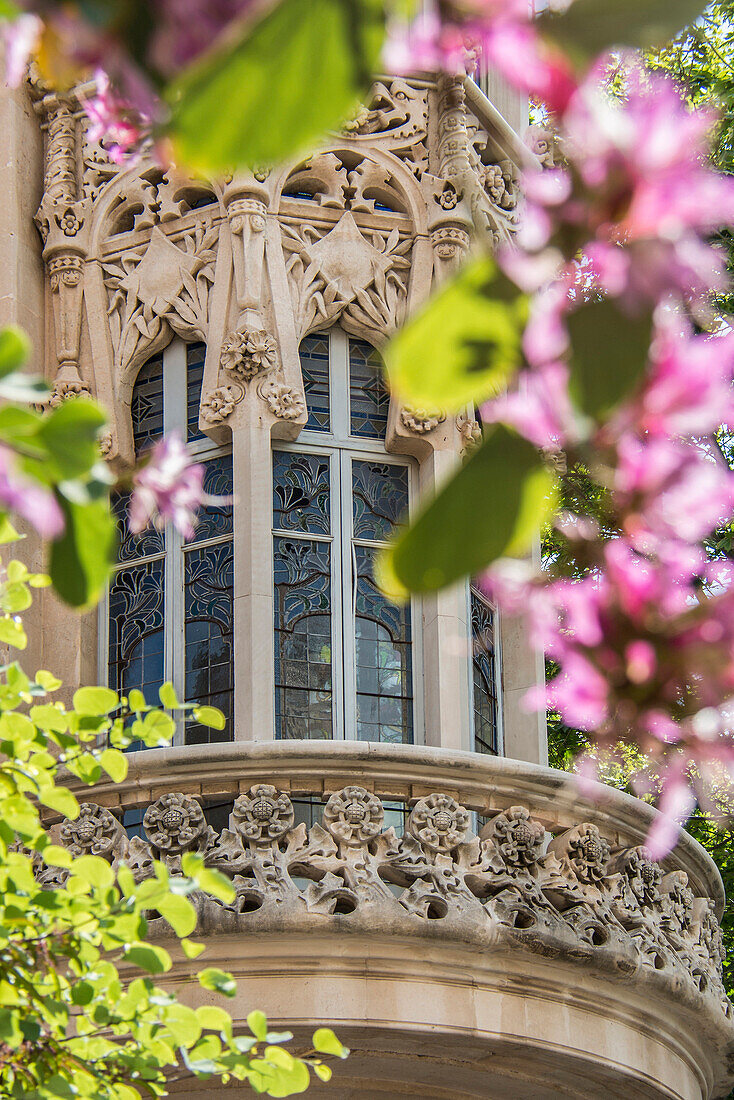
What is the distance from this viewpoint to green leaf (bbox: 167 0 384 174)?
1081 mm

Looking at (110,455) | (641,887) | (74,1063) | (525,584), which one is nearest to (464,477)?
(525,584)

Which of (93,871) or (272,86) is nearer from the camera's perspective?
(272,86)

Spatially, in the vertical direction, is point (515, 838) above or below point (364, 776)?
below

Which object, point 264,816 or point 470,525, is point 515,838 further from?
point 470,525

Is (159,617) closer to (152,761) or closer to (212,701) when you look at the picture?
(212,701)

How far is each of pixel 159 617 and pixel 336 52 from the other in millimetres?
8638

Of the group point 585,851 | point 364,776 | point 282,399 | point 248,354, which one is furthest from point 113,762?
point 248,354

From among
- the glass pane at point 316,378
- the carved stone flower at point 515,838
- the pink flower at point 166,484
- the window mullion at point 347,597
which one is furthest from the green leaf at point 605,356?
the glass pane at point 316,378

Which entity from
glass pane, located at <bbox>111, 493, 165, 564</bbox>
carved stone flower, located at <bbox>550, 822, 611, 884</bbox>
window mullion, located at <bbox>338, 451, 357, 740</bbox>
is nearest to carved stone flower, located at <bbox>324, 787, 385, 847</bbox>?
window mullion, located at <bbox>338, 451, 357, 740</bbox>

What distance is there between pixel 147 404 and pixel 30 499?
8.89 m

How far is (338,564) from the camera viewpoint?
959 centimetres

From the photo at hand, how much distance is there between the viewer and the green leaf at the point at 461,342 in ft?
3.73

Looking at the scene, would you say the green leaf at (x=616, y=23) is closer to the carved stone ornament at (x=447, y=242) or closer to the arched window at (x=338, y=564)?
the arched window at (x=338, y=564)

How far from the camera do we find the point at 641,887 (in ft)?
29.4
